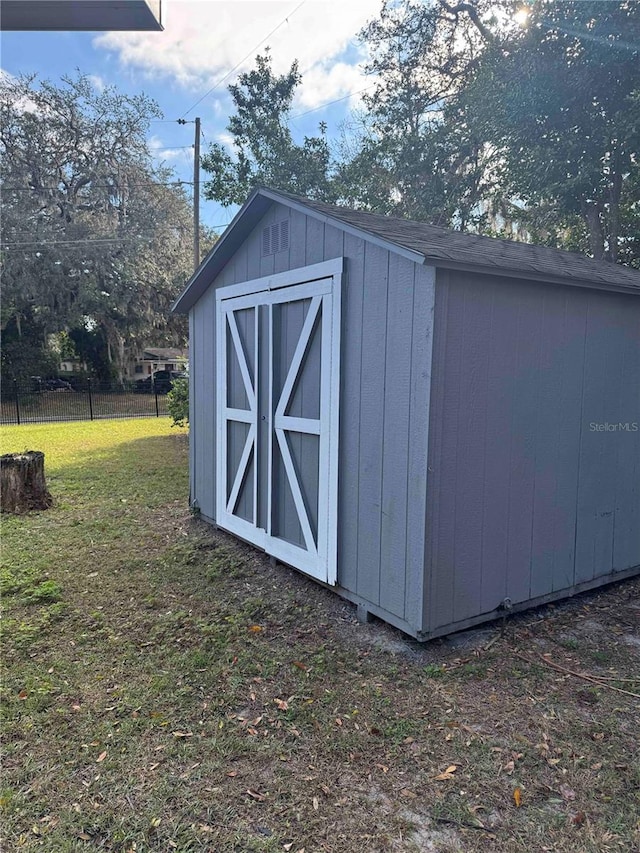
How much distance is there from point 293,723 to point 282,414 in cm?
216

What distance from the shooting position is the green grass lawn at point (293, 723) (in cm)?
181

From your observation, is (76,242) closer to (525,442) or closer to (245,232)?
(245,232)

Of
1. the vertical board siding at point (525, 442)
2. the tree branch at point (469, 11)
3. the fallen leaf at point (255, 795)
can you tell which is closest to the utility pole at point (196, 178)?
the tree branch at point (469, 11)

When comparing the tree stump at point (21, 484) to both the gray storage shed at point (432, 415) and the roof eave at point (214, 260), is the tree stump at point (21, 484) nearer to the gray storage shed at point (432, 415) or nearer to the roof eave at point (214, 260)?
the roof eave at point (214, 260)

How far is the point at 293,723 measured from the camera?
2.37 meters

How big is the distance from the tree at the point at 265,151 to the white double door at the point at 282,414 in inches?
404

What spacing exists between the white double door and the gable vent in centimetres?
23

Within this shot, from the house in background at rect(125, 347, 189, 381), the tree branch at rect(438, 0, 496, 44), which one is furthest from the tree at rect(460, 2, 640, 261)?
the house in background at rect(125, 347, 189, 381)

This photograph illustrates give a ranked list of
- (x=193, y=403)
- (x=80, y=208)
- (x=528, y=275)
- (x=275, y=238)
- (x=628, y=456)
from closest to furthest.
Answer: (x=528, y=275) → (x=628, y=456) → (x=275, y=238) → (x=193, y=403) → (x=80, y=208)

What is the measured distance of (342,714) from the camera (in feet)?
7.93

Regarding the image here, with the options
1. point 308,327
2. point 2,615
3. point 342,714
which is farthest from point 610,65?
point 2,615

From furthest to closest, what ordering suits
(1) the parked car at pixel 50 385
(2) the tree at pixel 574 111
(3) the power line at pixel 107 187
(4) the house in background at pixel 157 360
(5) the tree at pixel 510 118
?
(4) the house in background at pixel 157 360, (3) the power line at pixel 107 187, (1) the parked car at pixel 50 385, (5) the tree at pixel 510 118, (2) the tree at pixel 574 111

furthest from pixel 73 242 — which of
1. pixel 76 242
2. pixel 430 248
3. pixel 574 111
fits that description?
pixel 430 248

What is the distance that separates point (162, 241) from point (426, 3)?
12971 mm
